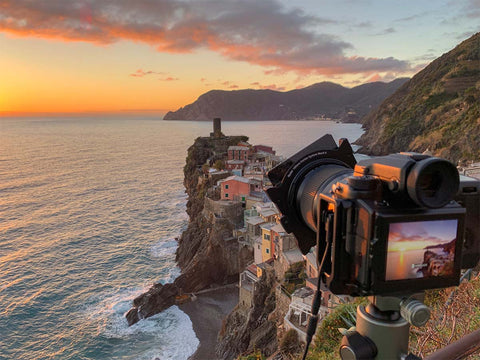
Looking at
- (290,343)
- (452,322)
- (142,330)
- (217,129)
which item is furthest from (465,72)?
(452,322)

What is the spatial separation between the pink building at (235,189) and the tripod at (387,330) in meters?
25.3

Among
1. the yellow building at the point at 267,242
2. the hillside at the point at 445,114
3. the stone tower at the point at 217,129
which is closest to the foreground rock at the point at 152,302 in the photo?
the yellow building at the point at 267,242

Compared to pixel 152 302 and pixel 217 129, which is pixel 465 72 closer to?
pixel 217 129

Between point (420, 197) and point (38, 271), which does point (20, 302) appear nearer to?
point (38, 271)

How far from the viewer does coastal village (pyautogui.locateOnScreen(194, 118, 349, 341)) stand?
11.7 m

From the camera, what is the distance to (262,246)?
19.8m

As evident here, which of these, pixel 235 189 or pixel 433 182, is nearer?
pixel 433 182

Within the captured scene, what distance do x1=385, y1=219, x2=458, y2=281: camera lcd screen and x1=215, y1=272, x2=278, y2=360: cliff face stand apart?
13211 mm

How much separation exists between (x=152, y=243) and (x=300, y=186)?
2968 centimetres

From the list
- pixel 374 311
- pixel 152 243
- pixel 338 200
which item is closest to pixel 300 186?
pixel 338 200

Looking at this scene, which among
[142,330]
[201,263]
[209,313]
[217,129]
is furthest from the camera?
[217,129]

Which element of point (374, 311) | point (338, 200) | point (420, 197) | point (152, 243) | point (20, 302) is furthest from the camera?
point (152, 243)

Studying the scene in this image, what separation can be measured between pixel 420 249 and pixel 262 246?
18736 mm

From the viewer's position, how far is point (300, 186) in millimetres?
2158
